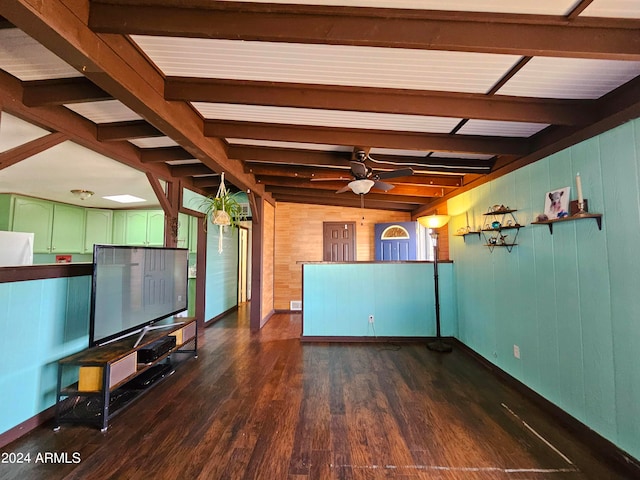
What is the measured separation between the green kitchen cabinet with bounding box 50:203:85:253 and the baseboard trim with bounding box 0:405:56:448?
11.2 feet

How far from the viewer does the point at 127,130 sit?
2541mm

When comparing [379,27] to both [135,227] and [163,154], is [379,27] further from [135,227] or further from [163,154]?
[135,227]

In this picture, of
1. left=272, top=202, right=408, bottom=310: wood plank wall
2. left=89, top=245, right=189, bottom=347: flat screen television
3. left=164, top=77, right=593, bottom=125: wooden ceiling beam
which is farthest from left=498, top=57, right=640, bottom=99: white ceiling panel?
left=272, top=202, right=408, bottom=310: wood plank wall

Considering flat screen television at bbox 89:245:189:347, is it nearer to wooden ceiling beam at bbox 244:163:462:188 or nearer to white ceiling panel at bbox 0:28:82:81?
white ceiling panel at bbox 0:28:82:81

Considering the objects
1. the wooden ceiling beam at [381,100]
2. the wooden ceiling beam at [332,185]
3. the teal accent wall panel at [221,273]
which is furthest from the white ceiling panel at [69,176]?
the wooden ceiling beam at [332,185]

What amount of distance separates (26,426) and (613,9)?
4326 mm

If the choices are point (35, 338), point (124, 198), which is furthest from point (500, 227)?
point (124, 198)

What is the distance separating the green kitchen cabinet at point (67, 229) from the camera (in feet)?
15.1

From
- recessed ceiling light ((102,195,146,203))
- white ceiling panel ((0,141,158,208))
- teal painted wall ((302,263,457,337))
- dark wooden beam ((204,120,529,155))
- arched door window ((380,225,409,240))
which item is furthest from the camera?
arched door window ((380,225,409,240))

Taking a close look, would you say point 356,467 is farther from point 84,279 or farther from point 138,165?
point 138,165

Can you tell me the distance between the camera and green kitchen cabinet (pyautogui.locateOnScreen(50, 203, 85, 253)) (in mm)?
4613

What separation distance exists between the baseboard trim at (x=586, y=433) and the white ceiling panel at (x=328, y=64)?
2.51m

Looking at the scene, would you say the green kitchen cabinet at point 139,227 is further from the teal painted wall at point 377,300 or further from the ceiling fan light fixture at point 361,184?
the ceiling fan light fixture at point 361,184

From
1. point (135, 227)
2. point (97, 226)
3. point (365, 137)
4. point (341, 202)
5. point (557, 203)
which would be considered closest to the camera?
point (557, 203)
